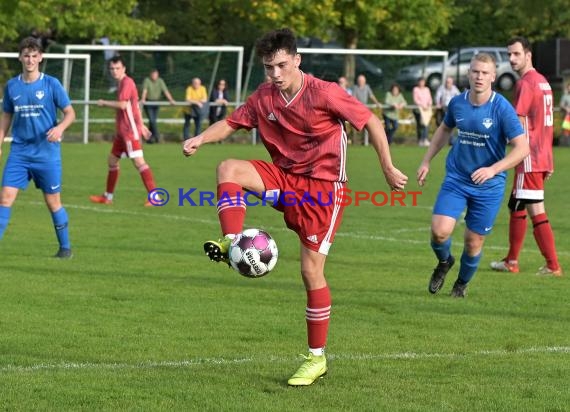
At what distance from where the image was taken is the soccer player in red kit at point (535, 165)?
12109 millimetres

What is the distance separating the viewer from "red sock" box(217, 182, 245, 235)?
23.7ft

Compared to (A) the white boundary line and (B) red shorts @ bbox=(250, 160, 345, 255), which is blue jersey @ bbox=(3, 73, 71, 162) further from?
(B) red shorts @ bbox=(250, 160, 345, 255)

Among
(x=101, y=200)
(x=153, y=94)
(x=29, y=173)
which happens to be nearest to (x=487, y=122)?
(x=29, y=173)

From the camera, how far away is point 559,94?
152 ft

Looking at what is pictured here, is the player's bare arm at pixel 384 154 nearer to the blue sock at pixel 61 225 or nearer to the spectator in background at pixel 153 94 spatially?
the blue sock at pixel 61 225

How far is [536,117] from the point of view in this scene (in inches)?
488

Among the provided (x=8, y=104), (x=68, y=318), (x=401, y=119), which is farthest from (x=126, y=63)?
(x=68, y=318)

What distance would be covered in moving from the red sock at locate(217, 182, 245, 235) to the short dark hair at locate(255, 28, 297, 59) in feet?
2.58

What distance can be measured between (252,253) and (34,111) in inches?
238

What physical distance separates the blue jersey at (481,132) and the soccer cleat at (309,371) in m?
3.70

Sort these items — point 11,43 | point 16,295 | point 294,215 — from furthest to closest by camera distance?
point 11,43 < point 16,295 < point 294,215

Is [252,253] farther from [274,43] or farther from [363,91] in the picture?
[363,91]

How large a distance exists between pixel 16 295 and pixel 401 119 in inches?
1052

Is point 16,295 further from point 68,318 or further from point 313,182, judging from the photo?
point 313,182
